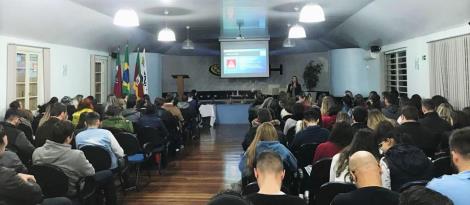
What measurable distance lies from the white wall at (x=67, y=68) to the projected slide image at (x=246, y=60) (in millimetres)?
4184

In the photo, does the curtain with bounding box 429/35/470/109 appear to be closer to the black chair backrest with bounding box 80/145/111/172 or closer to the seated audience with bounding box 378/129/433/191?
the seated audience with bounding box 378/129/433/191

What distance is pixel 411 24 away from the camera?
26.3 feet

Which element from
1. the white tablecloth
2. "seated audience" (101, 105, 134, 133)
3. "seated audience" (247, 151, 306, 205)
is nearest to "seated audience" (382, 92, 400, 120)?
"seated audience" (101, 105, 134, 133)

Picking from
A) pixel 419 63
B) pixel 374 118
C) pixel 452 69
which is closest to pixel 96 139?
pixel 374 118

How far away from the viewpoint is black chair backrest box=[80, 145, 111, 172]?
14.5ft

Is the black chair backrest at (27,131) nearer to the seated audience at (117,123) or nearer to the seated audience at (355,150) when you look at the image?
the seated audience at (117,123)

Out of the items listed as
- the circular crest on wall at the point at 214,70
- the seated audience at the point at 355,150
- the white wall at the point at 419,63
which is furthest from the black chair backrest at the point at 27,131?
the circular crest on wall at the point at 214,70

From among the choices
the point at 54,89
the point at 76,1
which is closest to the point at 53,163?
the point at 76,1

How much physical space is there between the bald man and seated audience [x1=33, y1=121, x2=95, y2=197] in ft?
8.26

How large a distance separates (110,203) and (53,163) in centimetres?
123

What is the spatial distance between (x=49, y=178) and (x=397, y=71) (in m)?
9.13

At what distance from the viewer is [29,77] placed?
794cm

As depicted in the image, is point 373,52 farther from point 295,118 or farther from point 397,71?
point 295,118

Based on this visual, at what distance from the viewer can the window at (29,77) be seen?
24.7 ft
